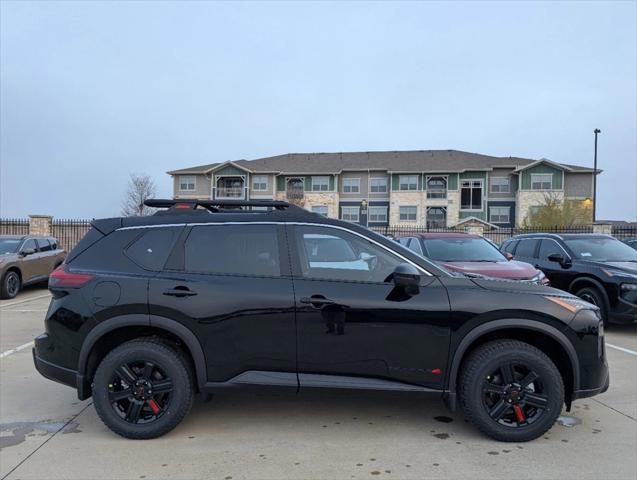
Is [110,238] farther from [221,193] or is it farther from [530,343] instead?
[221,193]

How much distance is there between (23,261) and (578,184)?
49.6 metres

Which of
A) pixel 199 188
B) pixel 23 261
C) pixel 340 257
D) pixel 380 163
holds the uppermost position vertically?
pixel 380 163

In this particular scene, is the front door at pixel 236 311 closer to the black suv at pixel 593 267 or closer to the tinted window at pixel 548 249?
the black suv at pixel 593 267

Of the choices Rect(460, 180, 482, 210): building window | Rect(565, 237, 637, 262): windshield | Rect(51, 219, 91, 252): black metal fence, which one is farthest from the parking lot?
Rect(460, 180, 482, 210): building window

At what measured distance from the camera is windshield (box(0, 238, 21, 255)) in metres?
11.6

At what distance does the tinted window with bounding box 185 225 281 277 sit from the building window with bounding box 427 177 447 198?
4631 centimetres

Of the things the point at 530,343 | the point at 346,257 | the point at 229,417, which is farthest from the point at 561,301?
A: the point at 229,417

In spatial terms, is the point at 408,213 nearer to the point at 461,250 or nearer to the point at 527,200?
the point at 527,200

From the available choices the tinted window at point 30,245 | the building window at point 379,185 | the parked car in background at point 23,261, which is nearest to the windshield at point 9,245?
the parked car in background at point 23,261

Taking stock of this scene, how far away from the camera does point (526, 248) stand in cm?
1012

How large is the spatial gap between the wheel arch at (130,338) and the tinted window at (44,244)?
10697mm

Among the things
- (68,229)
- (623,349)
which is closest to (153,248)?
(623,349)

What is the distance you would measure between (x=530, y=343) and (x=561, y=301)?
1.38 ft

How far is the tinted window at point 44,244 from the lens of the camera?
12.9m
